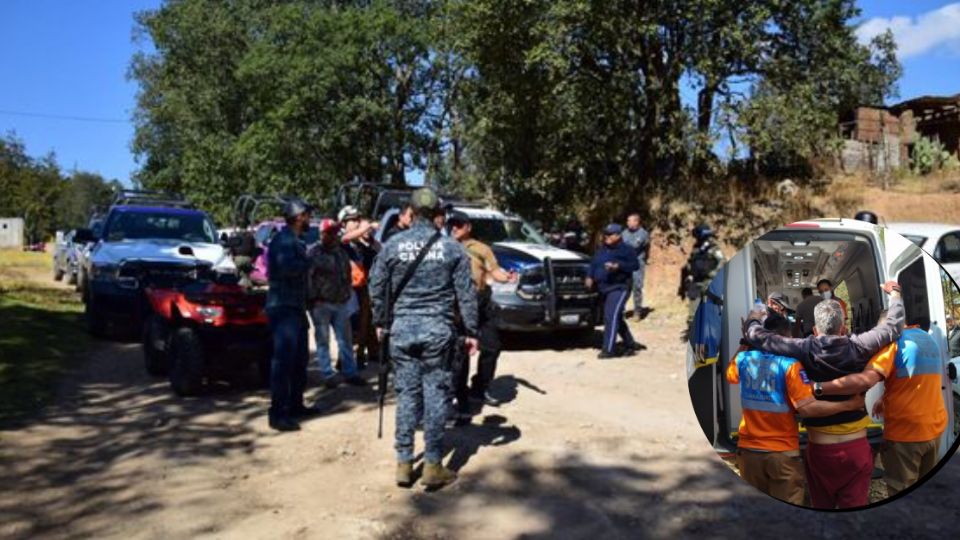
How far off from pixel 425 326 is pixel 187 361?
339cm

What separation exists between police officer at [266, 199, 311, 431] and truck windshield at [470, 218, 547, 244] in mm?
5518

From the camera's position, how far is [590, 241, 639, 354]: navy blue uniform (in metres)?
9.73

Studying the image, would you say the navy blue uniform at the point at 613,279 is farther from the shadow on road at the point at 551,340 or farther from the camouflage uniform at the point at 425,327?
the camouflage uniform at the point at 425,327

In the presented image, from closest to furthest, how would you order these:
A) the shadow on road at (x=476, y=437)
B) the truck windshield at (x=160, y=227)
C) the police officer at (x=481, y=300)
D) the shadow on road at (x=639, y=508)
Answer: the shadow on road at (x=639, y=508) → the shadow on road at (x=476, y=437) → the police officer at (x=481, y=300) → the truck windshield at (x=160, y=227)

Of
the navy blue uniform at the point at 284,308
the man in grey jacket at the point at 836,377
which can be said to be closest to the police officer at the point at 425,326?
the navy blue uniform at the point at 284,308

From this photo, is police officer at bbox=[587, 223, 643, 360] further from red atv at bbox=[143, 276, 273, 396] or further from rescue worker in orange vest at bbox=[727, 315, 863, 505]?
rescue worker in orange vest at bbox=[727, 315, 863, 505]

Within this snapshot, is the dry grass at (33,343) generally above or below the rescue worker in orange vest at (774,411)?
below

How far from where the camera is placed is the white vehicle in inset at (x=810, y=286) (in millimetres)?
1151

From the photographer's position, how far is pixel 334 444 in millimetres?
6086

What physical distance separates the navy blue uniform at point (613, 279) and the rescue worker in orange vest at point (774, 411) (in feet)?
28.1

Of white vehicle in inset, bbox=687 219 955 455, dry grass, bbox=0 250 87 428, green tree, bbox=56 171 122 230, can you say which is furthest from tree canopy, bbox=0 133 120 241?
white vehicle in inset, bbox=687 219 955 455

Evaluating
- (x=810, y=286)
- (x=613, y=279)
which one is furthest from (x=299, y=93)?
(x=810, y=286)

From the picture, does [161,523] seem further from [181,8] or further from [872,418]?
[181,8]

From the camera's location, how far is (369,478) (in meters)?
5.29
